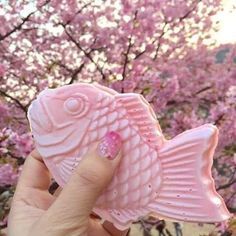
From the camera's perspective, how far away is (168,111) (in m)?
3.66

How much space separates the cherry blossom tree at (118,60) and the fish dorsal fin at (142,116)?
1974 mm

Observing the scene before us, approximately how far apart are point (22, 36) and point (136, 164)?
109 inches

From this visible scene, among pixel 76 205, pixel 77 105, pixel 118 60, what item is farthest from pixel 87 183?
pixel 118 60

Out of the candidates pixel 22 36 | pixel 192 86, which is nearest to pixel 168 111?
pixel 192 86

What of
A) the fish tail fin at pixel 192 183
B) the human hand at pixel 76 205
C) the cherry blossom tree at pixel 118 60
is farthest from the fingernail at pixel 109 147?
the cherry blossom tree at pixel 118 60

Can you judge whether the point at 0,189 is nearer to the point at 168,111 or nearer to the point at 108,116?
the point at 168,111

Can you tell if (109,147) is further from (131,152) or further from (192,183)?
(192,183)

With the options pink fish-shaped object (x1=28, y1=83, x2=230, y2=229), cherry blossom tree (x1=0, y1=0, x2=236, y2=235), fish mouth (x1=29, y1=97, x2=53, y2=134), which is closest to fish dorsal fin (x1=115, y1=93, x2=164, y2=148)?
pink fish-shaped object (x1=28, y1=83, x2=230, y2=229)

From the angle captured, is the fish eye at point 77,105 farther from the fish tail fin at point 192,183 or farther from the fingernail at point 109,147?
the fish tail fin at point 192,183

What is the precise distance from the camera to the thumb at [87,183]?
102 centimetres

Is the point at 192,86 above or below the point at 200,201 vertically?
below

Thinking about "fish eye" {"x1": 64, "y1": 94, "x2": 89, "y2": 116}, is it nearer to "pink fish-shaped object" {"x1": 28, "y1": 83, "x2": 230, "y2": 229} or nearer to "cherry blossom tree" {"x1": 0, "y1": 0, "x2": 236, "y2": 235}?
"pink fish-shaped object" {"x1": 28, "y1": 83, "x2": 230, "y2": 229}

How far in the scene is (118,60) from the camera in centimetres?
352

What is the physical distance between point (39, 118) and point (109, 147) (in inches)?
6.2
